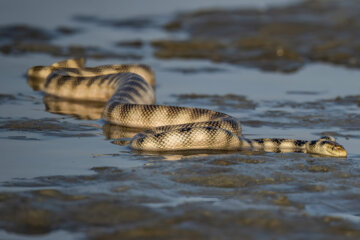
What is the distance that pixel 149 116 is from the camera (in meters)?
8.85

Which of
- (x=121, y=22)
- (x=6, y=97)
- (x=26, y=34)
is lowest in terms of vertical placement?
(x=6, y=97)

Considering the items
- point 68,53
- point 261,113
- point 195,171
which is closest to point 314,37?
point 68,53

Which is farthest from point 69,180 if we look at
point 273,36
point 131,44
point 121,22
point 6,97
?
point 121,22

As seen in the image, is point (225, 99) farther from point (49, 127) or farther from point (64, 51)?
point (64, 51)

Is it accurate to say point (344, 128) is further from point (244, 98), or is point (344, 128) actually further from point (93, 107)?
point (93, 107)

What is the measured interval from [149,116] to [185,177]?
264cm

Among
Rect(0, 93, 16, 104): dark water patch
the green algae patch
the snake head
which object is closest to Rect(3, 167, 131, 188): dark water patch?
the green algae patch

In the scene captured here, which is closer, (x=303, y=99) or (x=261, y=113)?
(x=261, y=113)

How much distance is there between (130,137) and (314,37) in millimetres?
9611

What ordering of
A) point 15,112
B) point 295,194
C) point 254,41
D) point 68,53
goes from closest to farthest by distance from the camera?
1. point 295,194
2. point 15,112
3. point 68,53
4. point 254,41

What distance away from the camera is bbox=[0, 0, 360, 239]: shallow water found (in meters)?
5.12

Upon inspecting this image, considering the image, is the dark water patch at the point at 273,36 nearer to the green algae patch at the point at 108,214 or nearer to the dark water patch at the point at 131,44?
the dark water patch at the point at 131,44

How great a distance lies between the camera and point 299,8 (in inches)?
792

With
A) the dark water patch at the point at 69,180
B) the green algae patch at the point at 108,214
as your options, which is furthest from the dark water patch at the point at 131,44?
the green algae patch at the point at 108,214
